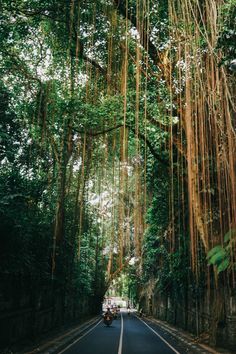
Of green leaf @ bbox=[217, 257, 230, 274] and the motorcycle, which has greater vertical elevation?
green leaf @ bbox=[217, 257, 230, 274]

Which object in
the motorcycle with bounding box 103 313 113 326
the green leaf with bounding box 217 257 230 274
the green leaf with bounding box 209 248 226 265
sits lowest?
the motorcycle with bounding box 103 313 113 326

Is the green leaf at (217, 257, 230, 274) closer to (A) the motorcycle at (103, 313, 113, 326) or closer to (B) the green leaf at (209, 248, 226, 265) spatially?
(B) the green leaf at (209, 248, 226, 265)

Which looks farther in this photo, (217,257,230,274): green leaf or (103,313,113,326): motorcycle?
(103,313,113,326): motorcycle

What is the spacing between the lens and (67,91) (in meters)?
10.4

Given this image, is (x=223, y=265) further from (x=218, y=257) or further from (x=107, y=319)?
(x=107, y=319)

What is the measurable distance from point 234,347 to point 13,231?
5.46 metres

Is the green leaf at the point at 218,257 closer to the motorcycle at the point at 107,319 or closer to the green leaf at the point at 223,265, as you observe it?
the green leaf at the point at 223,265

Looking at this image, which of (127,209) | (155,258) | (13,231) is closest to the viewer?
(13,231)

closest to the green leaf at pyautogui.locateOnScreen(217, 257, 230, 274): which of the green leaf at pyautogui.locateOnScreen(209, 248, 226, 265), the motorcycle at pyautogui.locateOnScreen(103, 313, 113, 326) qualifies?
the green leaf at pyautogui.locateOnScreen(209, 248, 226, 265)

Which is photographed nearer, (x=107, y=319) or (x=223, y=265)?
(x=223, y=265)

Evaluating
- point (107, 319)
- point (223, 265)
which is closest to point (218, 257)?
point (223, 265)

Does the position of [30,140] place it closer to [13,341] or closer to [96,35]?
[96,35]

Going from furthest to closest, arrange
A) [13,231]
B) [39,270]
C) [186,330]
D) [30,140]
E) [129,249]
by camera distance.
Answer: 1. [129,249]
2. [186,330]
3. [30,140]
4. [39,270]
5. [13,231]

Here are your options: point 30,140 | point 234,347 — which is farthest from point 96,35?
point 234,347
